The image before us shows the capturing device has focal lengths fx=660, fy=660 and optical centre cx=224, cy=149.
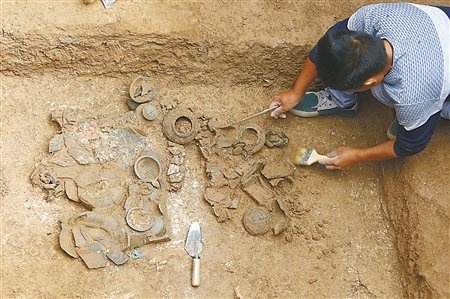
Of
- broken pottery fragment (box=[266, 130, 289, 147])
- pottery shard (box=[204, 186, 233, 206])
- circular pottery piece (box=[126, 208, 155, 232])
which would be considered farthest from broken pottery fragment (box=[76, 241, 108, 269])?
broken pottery fragment (box=[266, 130, 289, 147])

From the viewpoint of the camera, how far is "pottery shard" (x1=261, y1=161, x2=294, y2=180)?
2859mm

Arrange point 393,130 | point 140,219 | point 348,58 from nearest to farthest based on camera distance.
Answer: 1. point 348,58
2. point 140,219
3. point 393,130

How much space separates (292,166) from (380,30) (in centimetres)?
76

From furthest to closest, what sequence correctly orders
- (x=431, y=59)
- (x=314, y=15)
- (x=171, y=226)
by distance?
1. (x=314, y=15)
2. (x=171, y=226)
3. (x=431, y=59)

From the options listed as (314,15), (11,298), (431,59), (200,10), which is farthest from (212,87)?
(11,298)

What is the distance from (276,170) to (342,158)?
0.29m

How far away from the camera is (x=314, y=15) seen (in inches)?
117

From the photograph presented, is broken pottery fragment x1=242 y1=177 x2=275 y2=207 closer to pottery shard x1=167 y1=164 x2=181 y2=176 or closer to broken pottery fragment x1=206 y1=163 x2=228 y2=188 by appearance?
broken pottery fragment x1=206 y1=163 x2=228 y2=188

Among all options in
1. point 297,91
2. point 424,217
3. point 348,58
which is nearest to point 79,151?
point 297,91

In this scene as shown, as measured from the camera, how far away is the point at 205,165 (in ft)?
9.43

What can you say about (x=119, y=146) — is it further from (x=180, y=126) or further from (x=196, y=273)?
(x=196, y=273)

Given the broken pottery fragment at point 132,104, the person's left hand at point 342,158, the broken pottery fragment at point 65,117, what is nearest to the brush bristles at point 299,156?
the person's left hand at point 342,158

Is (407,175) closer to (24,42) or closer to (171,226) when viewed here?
(171,226)

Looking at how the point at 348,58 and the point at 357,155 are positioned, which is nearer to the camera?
the point at 348,58
